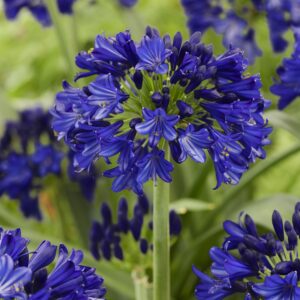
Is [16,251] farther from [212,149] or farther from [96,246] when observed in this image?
[96,246]

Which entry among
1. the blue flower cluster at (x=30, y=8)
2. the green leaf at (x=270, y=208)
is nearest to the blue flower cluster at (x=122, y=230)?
the green leaf at (x=270, y=208)

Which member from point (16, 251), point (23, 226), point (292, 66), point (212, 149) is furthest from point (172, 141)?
point (23, 226)

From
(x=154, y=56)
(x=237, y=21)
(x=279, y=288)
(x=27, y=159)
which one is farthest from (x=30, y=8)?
(x=279, y=288)

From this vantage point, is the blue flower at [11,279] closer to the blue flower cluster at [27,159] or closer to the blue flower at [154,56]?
the blue flower at [154,56]

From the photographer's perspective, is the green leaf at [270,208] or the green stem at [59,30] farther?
the green stem at [59,30]

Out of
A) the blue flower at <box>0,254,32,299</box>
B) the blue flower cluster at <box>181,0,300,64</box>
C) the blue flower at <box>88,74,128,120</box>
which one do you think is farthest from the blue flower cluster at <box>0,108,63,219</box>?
the blue flower at <box>0,254,32,299</box>

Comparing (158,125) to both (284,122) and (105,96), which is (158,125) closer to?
(105,96)

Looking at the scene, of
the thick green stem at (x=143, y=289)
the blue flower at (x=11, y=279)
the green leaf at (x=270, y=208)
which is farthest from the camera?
the green leaf at (x=270, y=208)
